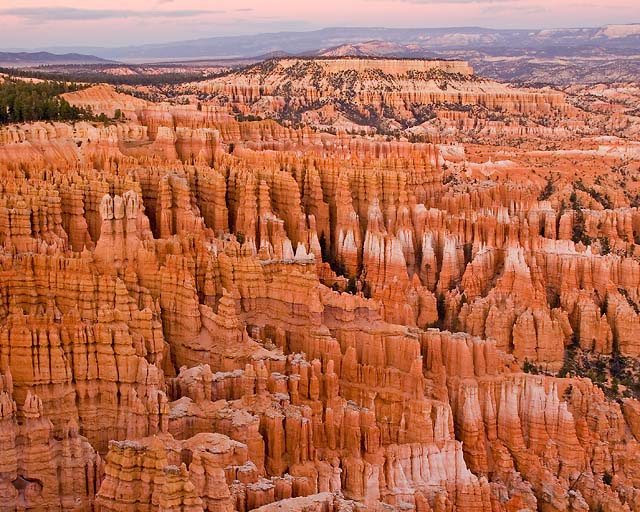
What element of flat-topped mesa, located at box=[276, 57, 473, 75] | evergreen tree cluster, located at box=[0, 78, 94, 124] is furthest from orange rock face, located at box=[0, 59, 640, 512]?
flat-topped mesa, located at box=[276, 57, 473, 75]

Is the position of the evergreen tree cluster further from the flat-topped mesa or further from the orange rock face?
the flat-topped mesa

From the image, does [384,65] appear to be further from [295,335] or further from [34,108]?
[295,335]

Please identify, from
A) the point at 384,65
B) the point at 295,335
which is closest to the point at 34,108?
the point at 295,335

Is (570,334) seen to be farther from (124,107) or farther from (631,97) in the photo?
(631,97)

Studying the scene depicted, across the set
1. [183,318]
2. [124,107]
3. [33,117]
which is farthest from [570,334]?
[124,107]

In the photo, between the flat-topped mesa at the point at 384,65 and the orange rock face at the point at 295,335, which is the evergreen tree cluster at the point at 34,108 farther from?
the flat-topped mesa at the point at 384,65

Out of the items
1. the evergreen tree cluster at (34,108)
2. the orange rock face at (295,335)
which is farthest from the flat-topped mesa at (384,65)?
the evergreen tree cluster at (34,108)
